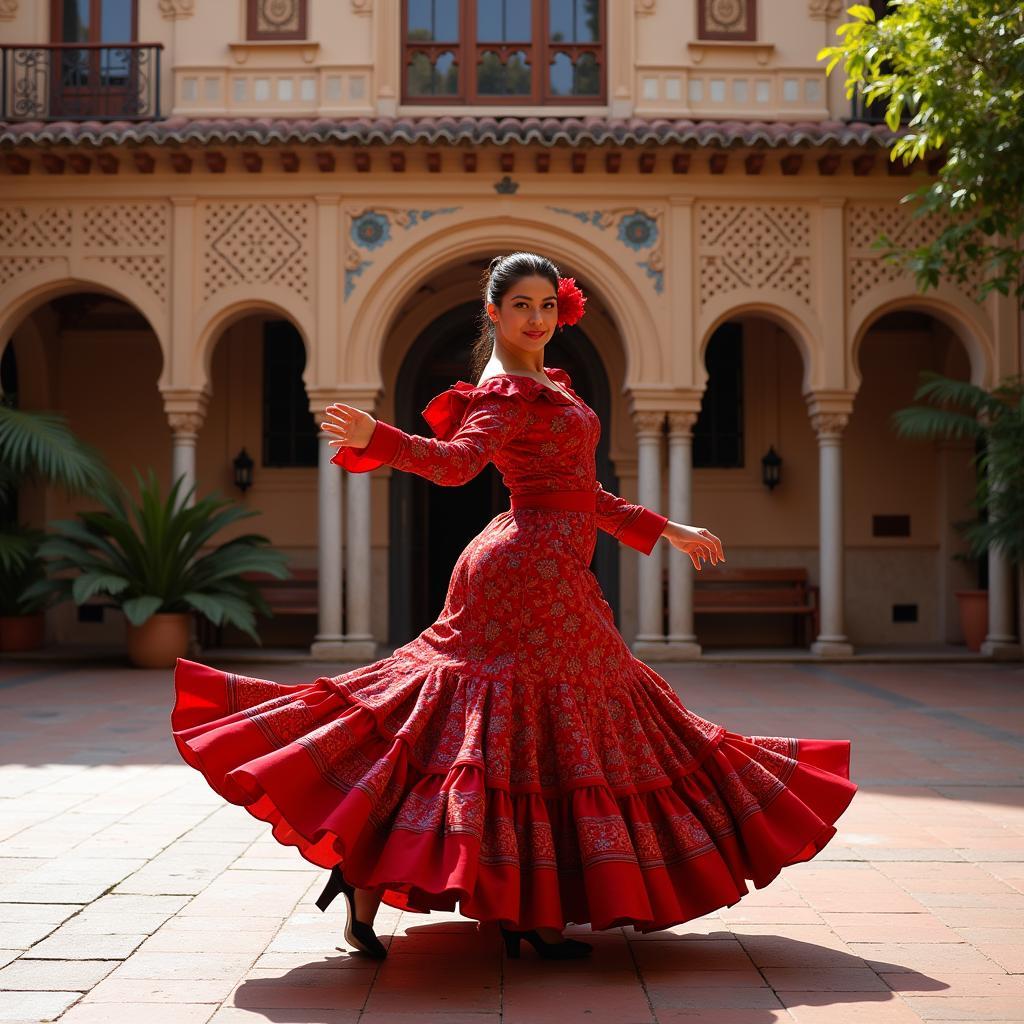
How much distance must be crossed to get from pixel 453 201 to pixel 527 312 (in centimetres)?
932

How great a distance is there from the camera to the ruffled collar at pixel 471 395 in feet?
10.6

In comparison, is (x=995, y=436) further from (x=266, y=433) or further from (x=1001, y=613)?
(x=266, y=433)

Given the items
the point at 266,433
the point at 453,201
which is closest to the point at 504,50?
the point at 453,201

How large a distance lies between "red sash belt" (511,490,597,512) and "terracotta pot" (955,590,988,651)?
10.9 m

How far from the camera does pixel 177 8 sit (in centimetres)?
1292

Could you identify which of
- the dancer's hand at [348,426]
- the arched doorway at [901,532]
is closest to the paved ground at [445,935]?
the dancer's hand at [348,426]

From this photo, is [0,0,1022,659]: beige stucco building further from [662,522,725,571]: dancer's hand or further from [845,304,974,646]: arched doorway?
[662,522,725,571]: dancer's hand

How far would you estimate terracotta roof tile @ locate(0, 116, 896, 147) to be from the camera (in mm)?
11570

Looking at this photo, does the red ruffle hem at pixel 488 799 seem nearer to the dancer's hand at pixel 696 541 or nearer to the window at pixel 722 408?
the dancer's hand at pixel 696 541

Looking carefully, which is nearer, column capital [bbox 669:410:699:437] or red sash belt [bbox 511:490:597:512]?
red sash belt [bbox 511:490:597:512]

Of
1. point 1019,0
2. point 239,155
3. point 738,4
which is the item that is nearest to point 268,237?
point 239,155

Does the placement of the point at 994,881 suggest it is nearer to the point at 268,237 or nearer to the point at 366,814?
the point at 366,814

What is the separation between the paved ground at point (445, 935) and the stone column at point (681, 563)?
621 cm

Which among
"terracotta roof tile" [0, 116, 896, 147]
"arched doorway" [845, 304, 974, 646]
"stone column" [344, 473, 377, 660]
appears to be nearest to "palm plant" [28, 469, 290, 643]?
"stone column" [344, 473, 377, 660]
